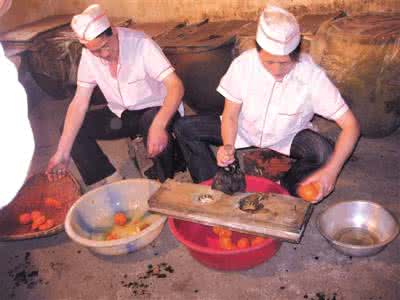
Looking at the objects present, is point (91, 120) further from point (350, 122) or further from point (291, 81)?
point (350, 122)

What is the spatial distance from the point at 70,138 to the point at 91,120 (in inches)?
13.8

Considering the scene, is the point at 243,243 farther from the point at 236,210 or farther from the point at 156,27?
the point at 156,27

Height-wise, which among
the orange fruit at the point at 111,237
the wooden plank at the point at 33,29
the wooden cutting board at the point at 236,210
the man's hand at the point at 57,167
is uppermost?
the wooden plank at the point at 33,29

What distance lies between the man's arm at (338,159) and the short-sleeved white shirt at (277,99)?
89 mm

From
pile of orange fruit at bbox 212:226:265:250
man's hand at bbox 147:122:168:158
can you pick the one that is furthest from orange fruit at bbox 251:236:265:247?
man's hand at bbox 147:122:168:158

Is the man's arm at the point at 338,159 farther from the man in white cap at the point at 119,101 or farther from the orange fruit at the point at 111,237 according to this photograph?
the orange fruit at the point at 111,237

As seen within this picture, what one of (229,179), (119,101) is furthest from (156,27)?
(229,179)

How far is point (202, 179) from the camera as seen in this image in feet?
11.9

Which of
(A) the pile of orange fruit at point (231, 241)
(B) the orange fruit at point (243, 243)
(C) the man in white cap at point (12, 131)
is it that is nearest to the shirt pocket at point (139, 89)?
(A) the pile of orange fruit at point (231, 241)

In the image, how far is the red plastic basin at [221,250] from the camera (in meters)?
2.58

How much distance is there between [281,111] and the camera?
3.09 m

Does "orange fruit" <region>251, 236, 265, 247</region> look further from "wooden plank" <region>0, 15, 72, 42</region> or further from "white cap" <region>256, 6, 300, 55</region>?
"wooden plank" <region>0, 15, 72, 42</region>

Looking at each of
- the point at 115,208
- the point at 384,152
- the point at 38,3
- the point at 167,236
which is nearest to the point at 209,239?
the point at 167,236

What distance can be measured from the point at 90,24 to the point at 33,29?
378 centimetres
